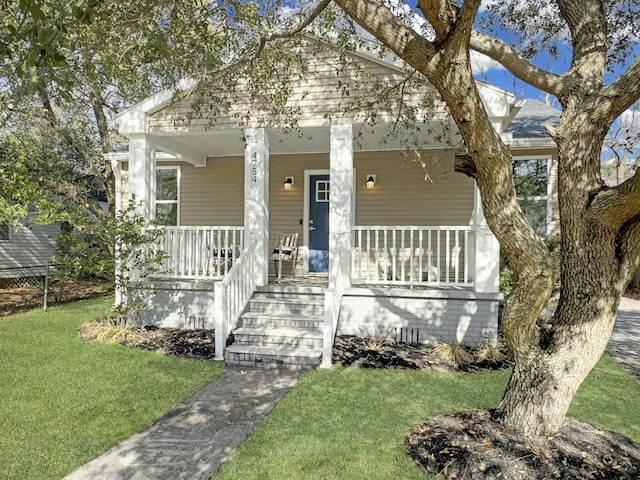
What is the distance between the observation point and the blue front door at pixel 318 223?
8.85 m

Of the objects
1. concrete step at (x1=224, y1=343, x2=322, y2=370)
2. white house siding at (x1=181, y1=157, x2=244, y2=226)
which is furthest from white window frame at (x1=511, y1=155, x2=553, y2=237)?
white house siding at (x1=181, y1=157, x2=244, y2=226)

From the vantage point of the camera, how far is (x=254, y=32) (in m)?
6.01

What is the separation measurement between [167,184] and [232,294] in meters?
5.36

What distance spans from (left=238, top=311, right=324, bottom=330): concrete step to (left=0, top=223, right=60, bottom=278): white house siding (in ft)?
29.9

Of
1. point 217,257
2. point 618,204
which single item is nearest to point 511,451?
point 618,204

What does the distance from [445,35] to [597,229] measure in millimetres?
1685

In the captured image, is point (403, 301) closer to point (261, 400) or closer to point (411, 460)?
point (261, 400)

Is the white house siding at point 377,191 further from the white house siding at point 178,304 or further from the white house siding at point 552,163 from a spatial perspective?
the white house siding at point 178,304

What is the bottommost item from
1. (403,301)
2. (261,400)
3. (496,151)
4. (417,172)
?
(261,400)

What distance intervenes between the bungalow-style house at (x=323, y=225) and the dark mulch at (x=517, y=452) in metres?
2.22

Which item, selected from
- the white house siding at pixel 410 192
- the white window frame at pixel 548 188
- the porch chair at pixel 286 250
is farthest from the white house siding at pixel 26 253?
the white window frame at pixel 548 188

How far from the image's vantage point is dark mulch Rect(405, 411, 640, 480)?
8.78 ft

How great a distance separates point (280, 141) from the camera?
7.70 meters

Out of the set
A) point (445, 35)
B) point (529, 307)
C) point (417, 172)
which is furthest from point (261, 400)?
point (417, 172)
